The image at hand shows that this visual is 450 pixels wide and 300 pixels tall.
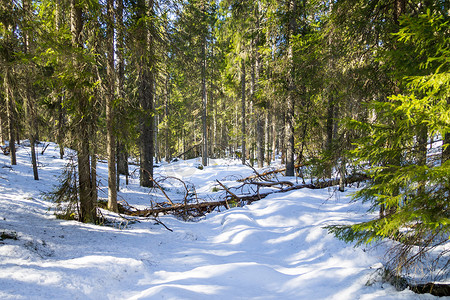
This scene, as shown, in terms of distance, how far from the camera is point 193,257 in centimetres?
502

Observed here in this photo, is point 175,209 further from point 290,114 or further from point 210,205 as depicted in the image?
point 290,114

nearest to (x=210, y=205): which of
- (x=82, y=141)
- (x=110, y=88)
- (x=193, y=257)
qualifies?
(x=193, y=257)

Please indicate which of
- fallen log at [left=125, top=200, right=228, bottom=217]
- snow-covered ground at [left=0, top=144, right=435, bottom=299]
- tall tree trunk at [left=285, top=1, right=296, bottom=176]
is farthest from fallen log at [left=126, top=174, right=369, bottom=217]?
tall tree trunk at [left=285, top=1, right=296, bottom=176]

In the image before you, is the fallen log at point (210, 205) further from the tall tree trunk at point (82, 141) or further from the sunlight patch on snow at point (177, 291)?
the sunlight patch on snow at point (177, 291)

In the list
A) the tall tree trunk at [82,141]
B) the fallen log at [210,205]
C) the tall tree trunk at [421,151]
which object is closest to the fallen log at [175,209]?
the fallen log at [210,205]

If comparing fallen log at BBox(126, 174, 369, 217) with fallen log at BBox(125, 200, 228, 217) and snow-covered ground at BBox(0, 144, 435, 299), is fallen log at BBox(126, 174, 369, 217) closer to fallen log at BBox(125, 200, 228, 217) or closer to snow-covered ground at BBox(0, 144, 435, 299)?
fallen log at BBox(125, 200, 228, 217)

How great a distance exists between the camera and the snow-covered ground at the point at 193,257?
135 inches

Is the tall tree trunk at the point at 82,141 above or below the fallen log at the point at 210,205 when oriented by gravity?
above

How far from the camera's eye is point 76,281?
3.52 m

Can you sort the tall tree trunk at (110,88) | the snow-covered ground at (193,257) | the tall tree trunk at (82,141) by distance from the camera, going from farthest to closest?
the tall tree trunk at (110,88) → the tall tree trunk at (82,141) → the snow-covered ground at (193,257)

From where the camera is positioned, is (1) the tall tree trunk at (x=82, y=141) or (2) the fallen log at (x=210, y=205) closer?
(1) the tall tree trunk at (x=82, y=141)

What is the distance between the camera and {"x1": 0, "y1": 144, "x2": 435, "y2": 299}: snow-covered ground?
342 centimetres

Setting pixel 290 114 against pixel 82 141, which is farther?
pixel 290 114

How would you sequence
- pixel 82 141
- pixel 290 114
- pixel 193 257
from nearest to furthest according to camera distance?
pixel 193 257 → pixel 82 141 → pixel 290 114
